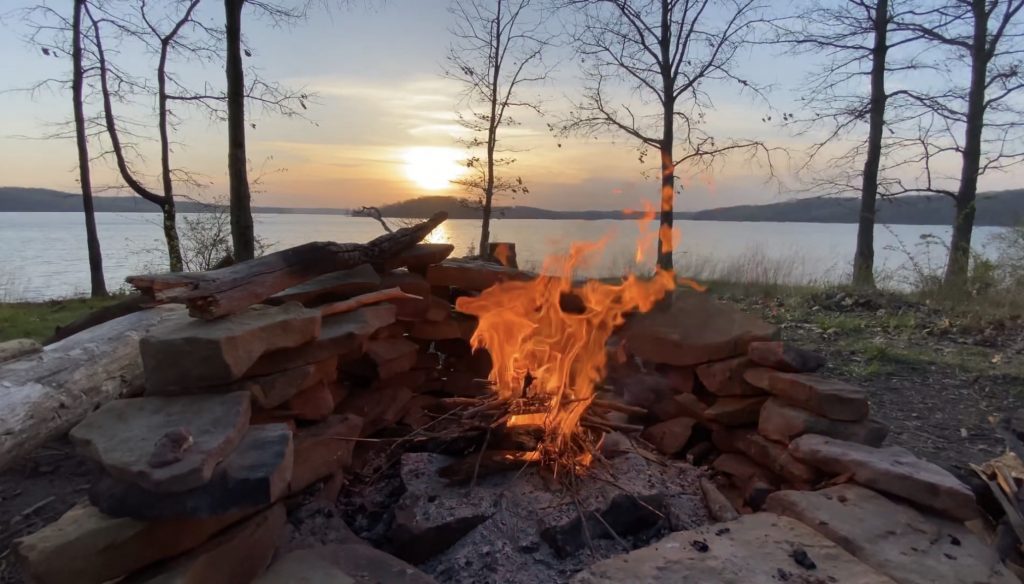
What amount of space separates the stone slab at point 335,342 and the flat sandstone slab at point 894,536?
2.03 meters

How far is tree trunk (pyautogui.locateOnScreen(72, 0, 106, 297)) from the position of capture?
1000cm

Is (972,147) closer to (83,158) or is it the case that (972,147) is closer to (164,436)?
(164,436)

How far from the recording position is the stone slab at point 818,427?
2801 mm

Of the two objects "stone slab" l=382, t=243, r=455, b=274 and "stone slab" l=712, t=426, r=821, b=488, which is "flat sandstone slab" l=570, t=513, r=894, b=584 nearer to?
"stone slab" l=712, t=426, r=821, b=488

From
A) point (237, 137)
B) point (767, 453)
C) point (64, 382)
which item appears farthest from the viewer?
point (237, 137)

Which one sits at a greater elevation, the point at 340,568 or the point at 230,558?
the point at 230,558

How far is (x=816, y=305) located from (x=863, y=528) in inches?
274

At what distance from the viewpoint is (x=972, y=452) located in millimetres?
3582

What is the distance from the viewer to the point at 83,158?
10.9 meters

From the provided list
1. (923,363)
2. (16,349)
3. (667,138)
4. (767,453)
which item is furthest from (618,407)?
(667,138)

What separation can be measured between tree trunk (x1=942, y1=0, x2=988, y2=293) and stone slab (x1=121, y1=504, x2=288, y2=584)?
36.9 ft

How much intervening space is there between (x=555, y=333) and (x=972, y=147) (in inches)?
434

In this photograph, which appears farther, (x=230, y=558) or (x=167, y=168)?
(x=167, y=168)

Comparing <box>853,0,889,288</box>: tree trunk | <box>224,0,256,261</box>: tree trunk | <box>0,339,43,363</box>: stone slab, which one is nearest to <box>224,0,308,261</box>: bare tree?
<box>224,0,256,261</box>: tree trunk
